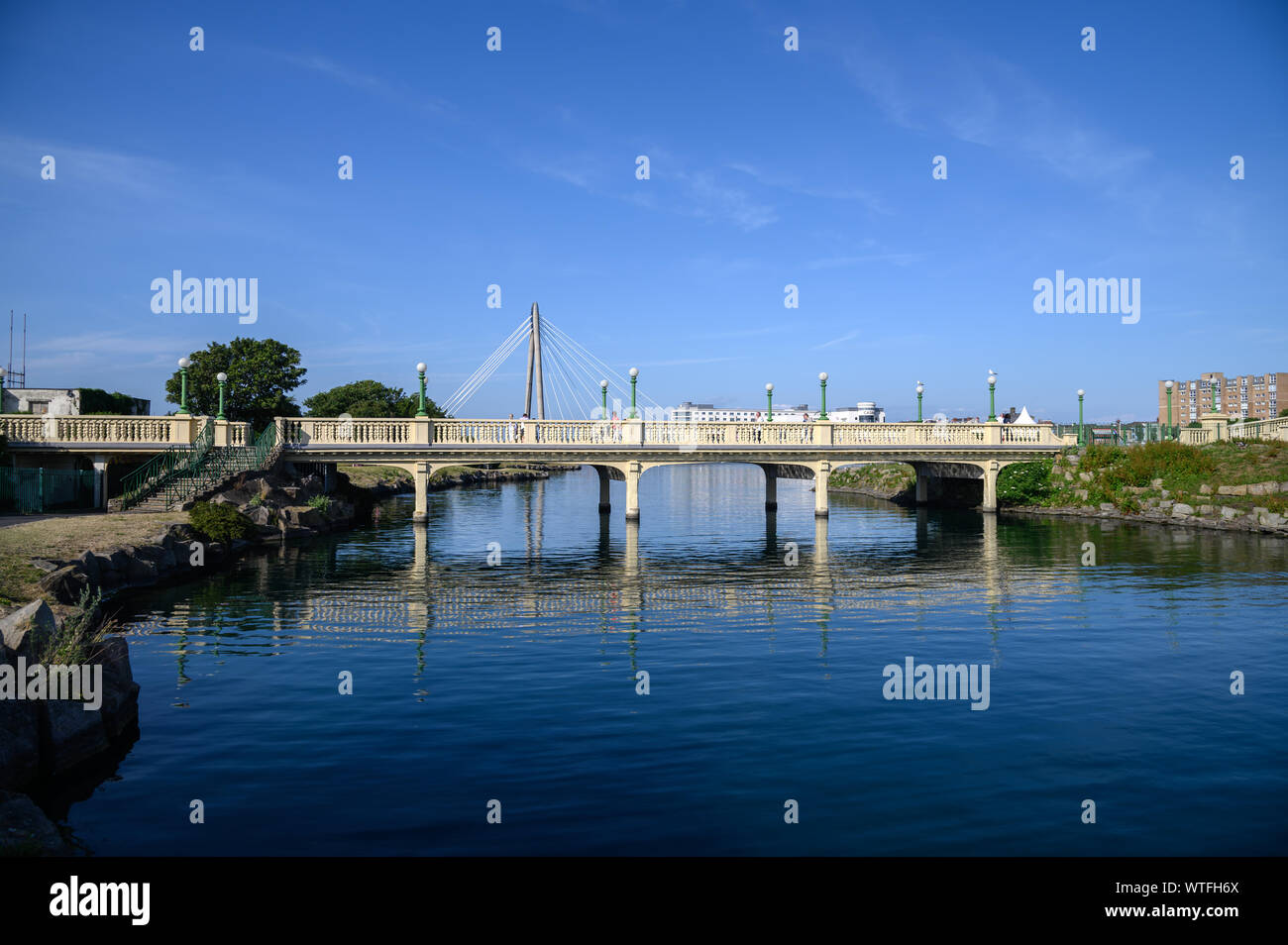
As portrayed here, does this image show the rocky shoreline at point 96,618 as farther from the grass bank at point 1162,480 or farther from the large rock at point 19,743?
the grass bank at point 1162,480

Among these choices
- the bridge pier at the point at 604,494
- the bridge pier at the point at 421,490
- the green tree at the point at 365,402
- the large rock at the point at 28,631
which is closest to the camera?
the large rock at the point at 28,631

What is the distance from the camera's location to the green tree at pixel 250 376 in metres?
60.8

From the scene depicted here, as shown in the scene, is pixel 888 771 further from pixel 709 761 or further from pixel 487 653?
pixel 487 653

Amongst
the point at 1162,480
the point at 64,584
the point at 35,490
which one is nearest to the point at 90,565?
the point at 64,584

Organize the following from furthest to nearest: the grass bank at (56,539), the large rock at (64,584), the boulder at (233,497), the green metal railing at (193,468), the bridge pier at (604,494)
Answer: the bridge pier at (604,494)
the boulder at (233,497)
the green metal railing at (193,468)
the large rock at (64,584)
the grass bank at (56,539)

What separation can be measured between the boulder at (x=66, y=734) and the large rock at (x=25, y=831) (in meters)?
2.13

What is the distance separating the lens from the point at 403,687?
15969 millimetres

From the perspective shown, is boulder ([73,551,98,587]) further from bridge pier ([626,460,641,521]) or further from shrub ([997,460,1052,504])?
shrub ([997,460,1052,504])

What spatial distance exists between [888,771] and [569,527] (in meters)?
37.7

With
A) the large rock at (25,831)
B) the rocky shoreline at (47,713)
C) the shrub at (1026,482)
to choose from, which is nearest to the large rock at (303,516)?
the rocky shoreline at (47,713)
